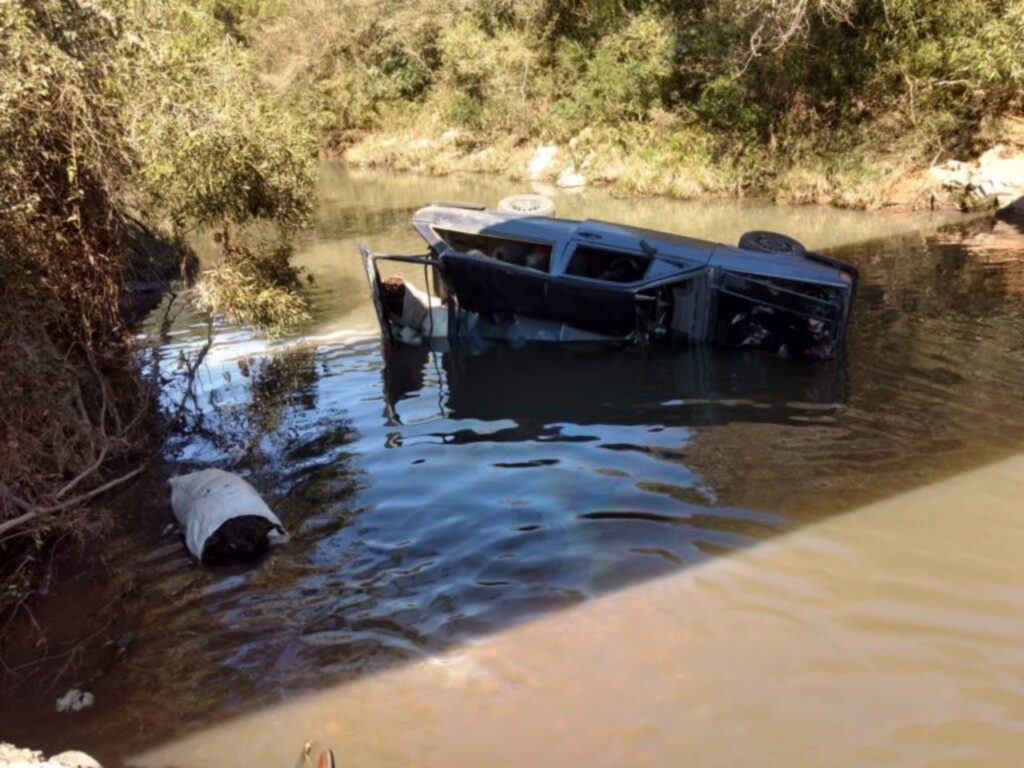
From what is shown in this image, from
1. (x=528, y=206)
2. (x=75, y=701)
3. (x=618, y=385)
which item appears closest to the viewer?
(x=75, y=701)

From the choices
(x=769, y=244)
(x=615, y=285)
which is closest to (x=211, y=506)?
(x=615, y=285)

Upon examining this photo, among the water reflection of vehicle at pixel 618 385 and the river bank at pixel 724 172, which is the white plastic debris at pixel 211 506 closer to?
the water reflection of vehicle at pixel 618 385

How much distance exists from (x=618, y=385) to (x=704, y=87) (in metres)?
17.3

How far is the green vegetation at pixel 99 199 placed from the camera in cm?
659

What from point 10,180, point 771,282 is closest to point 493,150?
point 771,282


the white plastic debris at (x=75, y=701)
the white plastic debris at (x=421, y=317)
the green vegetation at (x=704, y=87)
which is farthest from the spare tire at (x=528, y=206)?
the green vegetation at (x=704, y=87)

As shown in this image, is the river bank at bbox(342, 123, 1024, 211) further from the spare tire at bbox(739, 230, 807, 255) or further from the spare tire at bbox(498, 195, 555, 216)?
the spare tire at bbox(498, 195, 555, 216)

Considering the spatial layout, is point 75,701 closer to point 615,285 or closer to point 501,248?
point 615,285

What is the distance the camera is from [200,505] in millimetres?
6727

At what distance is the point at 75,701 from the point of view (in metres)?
4.92

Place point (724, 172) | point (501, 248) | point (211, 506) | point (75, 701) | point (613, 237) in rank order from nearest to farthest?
point (75, 701) → point (211, 506) → point (613, 237) → point (501, 248) → point (724, 172)

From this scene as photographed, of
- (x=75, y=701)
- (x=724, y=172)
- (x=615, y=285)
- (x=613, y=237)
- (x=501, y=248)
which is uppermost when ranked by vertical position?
(x=724, y=172)

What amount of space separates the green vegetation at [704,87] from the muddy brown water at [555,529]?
29.7ft

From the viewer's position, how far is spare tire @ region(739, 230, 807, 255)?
35.8ft
